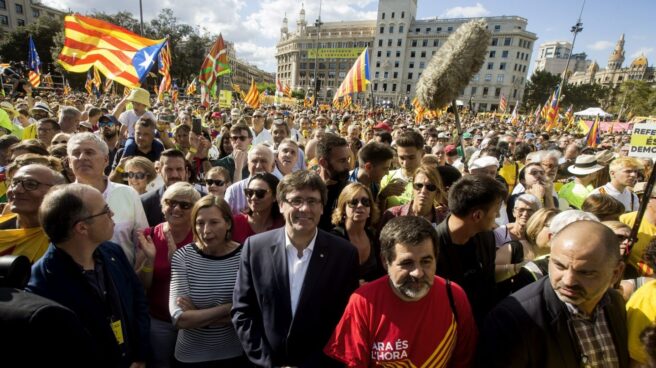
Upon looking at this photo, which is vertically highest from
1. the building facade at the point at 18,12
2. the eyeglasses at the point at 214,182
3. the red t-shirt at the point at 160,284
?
the building facade at the point at 18,12

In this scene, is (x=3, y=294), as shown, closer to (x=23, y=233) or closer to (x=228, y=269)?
(x=228, y=269)

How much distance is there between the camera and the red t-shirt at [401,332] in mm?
1779

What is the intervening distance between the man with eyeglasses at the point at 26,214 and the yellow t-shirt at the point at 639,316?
359cm

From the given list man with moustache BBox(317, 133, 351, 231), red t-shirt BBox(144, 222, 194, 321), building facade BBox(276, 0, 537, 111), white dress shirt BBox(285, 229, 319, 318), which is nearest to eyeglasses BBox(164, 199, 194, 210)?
red t-shirt BBox(144, 222, 194, 321)

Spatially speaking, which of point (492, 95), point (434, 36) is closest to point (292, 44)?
point (434, 36)

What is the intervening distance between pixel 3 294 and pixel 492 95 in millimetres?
93525

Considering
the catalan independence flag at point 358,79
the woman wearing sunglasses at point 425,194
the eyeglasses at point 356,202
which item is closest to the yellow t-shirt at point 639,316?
the woman wearing sunglasses at point 425,194

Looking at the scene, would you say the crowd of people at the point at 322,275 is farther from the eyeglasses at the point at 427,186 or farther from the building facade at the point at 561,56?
Answer: the building facade at the point at 561,56

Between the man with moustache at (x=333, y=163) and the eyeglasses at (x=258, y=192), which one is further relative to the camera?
the man with moustache at (x=333, y=163)

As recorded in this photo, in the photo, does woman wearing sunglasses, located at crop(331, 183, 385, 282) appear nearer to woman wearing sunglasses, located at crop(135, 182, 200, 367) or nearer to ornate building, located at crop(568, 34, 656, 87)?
woman wearing sunglasses, located at crop(135, 182, 200, 367)

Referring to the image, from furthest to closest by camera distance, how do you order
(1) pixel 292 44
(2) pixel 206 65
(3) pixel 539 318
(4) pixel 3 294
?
1. (1) pixel 292 44
2. (2) pixel 206 65
3. (3) pixel 539 318
4. (4) pixel 3 294

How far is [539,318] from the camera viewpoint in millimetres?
1607

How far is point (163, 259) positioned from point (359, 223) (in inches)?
61.4

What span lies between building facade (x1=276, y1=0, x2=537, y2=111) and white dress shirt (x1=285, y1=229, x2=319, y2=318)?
6923 cm
